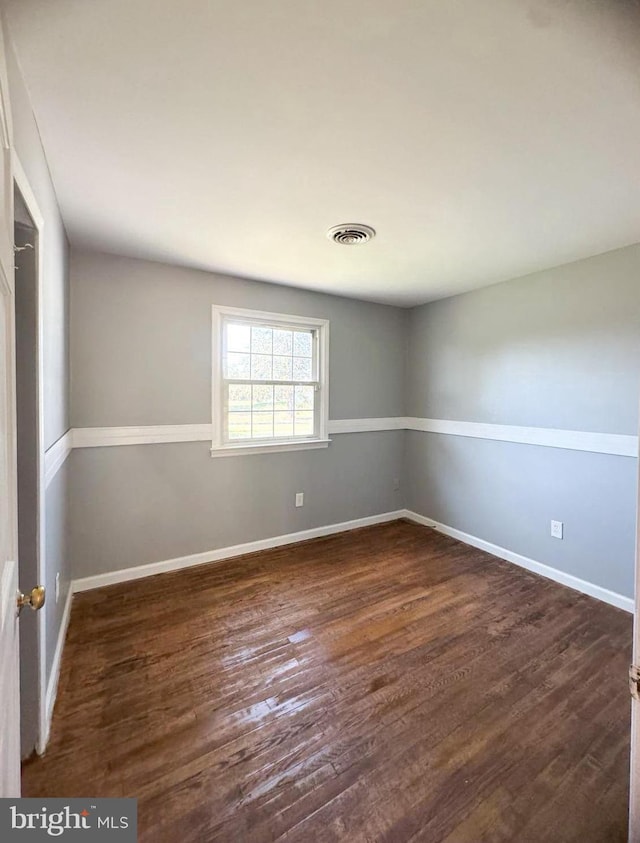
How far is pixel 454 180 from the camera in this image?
1.60 meters

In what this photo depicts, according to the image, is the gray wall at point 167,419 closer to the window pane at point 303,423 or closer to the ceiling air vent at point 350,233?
the window pane at point 303,423

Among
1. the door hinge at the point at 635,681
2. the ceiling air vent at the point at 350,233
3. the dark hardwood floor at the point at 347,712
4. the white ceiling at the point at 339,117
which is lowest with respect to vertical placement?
the dark hardwood floor at the point at 347,712

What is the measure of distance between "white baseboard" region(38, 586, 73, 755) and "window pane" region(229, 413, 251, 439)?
1554mm

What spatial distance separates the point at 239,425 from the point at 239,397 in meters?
0.24

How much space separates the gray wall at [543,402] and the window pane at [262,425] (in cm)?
167

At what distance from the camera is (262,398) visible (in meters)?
3.16

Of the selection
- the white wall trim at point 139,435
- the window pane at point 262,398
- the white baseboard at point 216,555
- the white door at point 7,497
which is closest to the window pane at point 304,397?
the window pane at point 262,398

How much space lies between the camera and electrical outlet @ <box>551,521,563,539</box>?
264cm

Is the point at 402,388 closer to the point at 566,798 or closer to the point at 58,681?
the point at 566,798

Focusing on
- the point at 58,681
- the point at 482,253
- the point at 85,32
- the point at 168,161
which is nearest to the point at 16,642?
the point at 58,681

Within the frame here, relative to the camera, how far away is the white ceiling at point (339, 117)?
935 mm

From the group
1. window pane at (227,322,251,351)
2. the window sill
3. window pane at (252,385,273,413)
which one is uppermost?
window pane at (227,322,251,351)

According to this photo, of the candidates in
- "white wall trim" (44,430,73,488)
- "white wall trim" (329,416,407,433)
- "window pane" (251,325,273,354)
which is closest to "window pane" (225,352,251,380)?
"window pane" (251,325,273,354)

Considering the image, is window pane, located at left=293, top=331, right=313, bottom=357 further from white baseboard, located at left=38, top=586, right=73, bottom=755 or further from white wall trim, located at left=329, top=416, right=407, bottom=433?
white baseboard, located at left=38, top=586, right=73, bottom=755
